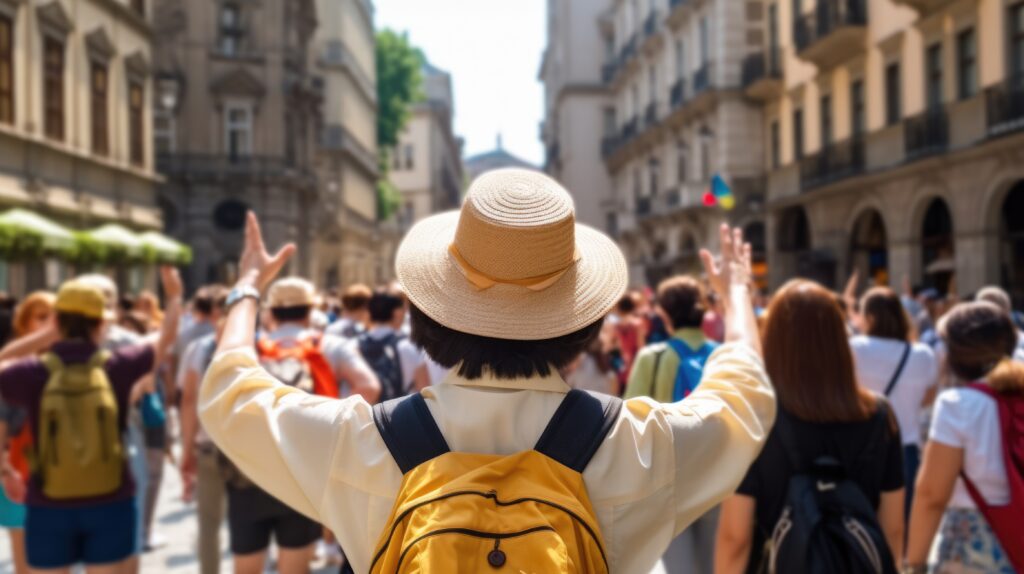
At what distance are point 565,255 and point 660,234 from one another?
42.0 m

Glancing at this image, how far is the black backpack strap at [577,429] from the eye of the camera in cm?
221

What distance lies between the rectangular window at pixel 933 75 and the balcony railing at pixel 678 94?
55.0ft

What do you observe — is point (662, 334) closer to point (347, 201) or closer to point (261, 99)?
point (261, 99)

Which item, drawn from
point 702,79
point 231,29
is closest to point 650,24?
point 702,79

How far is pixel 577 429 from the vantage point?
7.36ft

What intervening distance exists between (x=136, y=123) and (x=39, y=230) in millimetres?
11132

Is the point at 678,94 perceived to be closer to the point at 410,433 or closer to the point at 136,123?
the point at 136,123

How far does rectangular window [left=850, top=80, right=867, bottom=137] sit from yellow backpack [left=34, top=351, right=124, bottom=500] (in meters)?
23.3

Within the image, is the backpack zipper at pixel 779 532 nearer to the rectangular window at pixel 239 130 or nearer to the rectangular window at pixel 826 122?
the rectangular window at pixel 826 122

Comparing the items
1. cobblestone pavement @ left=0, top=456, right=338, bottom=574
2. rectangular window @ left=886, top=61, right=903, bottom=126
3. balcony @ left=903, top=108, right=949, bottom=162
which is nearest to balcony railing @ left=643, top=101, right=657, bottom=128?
rectangular window @ left=886, top=61, right=903, bottom=126

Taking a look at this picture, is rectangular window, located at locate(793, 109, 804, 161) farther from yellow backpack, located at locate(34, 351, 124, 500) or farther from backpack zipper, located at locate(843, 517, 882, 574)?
backpack zipper, located at locate(843, 517, 882, 574)

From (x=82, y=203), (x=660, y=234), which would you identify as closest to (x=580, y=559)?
(x=82, y=203)

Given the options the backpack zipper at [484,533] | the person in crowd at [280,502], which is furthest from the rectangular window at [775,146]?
the backpack zipper at [484,533]

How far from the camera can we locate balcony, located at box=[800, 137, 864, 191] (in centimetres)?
2552
